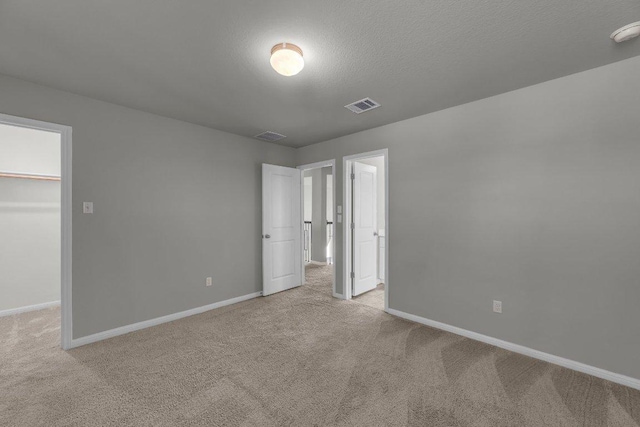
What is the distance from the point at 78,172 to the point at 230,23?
2306 mm

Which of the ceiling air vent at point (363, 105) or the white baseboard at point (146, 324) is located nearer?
the white baseboard at point (146, 324)

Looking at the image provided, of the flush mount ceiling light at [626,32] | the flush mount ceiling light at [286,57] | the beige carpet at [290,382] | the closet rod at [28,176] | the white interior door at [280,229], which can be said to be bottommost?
the beige carpet at [290,382]

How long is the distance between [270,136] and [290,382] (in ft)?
10.9

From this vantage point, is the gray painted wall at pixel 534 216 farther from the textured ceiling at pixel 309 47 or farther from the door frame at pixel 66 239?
the door frame at pixel 66 239

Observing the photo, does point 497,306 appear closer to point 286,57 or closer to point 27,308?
point 286,57

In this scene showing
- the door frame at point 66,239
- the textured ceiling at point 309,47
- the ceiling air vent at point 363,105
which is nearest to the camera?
the textured ceiling at point 309,47

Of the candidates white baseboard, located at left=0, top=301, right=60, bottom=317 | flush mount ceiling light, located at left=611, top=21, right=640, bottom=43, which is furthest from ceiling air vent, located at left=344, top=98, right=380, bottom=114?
white baseboard, located at left=0, top=301, right=60, bottom=317

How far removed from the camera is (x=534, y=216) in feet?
8.26

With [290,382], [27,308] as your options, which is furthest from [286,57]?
[27,308]

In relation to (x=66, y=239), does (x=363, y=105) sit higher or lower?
higher

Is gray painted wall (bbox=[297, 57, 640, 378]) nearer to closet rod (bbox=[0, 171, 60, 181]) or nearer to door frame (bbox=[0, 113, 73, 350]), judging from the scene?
door frame (bbox=[0, 113, 73, 350])

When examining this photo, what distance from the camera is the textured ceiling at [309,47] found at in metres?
1.60

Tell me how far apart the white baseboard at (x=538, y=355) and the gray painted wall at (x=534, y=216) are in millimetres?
50

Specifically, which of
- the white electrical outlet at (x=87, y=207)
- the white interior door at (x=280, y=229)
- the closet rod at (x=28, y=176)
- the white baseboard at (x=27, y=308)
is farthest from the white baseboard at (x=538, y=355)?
the closet rod at (x=28, y=176)
